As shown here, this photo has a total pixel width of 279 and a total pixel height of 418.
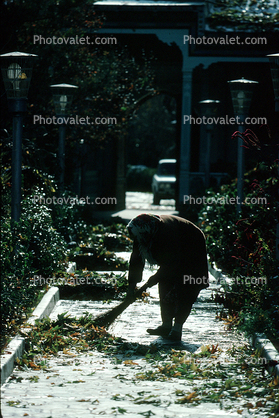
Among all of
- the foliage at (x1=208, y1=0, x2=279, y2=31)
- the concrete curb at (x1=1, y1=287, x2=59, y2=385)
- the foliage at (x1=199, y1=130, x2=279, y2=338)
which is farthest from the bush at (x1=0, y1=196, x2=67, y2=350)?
the foliage at (x1=208, y1=0, x2=279, y2=31)

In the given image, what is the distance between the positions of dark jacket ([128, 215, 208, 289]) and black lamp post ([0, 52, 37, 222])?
2.16m

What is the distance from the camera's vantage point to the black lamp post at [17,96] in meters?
8.70

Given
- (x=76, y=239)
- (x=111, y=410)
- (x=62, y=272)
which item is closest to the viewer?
(x=111, y=410)

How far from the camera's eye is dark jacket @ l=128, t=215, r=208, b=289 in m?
7.14

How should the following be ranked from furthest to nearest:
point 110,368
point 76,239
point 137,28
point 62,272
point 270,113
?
point 270,113 → point 137,28 → point 76,239 → point 62,272 → point 110,368

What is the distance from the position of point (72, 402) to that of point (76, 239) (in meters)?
9.32

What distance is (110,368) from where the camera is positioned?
6.17 metres

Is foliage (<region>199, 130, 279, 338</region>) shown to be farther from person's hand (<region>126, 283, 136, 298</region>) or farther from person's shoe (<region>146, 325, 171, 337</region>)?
person's hand (<region>126, 283, 136, 298</region>)

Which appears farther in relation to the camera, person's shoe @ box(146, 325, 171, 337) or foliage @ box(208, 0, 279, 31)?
foliage @ box(208, 0, 279, 31)

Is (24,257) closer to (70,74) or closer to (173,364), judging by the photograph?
(173,364)

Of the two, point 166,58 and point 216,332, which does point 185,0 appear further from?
point 216,332

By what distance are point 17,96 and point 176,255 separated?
126 inches

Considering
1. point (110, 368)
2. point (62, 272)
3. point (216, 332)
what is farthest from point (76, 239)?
point (110, 368)

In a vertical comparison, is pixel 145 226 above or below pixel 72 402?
above
